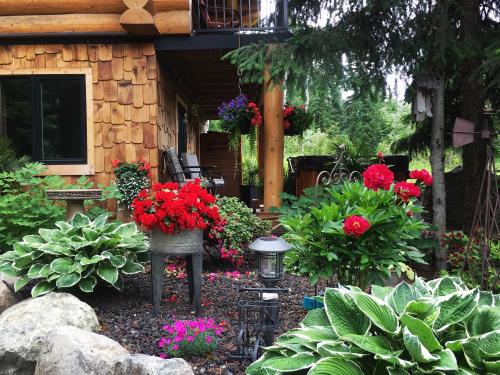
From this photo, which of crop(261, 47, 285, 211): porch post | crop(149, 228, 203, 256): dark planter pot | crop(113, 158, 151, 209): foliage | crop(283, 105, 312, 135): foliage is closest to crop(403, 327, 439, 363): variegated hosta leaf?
crop(149, 228, 203, 256): dark planter pot

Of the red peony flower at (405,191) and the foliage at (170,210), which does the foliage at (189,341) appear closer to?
the foliage at (170,210)

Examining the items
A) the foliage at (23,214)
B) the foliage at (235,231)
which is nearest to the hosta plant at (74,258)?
the foliage at (23,214)

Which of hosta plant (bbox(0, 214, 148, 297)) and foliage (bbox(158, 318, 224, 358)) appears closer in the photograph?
foliage (bbox(158, 318, 224, 358))

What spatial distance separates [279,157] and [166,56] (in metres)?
1.96

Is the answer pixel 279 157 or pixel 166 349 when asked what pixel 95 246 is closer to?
pixel 166 349

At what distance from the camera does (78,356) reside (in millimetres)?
2383

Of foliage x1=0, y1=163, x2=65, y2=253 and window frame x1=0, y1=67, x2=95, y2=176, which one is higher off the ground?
window frame x1=0, y1=67, x2=95, y2=176

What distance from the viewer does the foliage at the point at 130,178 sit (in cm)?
602

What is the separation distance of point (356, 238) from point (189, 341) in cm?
117

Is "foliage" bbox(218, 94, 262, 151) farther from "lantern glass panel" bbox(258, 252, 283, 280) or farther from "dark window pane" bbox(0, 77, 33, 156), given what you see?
"lantern glass panel" bbox(258, 252, 283, 280)

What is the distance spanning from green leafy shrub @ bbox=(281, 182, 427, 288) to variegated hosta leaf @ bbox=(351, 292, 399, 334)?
131 centimetres

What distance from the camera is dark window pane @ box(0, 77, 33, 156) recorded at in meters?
6.48

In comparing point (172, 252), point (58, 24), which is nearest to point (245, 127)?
point (58, 24)

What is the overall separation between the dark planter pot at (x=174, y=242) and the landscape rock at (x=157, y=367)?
3.56 feet
